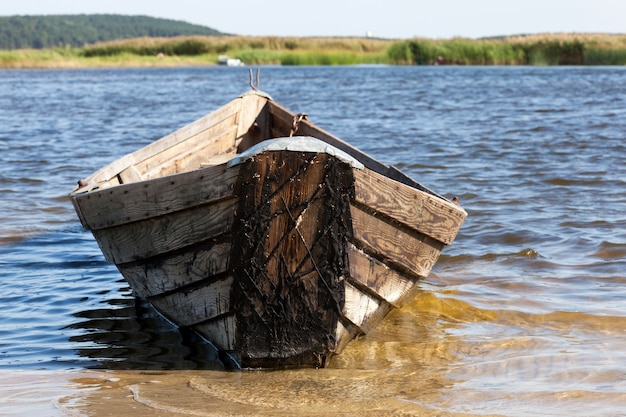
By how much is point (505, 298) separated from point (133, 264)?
2486 mm

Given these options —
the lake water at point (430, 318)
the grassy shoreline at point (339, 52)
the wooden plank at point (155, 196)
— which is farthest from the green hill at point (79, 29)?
the wooden plank at point (155, 196)

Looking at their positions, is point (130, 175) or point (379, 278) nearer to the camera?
point (379, 278)

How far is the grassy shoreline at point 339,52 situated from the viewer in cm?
4247

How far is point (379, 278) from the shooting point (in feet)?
13.4

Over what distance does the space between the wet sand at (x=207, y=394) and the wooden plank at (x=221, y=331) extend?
15 cm

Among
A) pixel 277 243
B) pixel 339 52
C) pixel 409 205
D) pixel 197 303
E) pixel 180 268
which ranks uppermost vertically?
pixel 339 52

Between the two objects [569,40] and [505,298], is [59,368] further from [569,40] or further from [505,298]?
[569,40]

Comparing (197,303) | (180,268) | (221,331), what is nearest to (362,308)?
(221,331)

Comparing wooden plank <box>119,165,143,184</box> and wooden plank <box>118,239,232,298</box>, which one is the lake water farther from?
wooden plank <box>119,165,143,184</box>

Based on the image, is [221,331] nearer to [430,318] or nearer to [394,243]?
[394,243]

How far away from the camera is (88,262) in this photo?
6562mm

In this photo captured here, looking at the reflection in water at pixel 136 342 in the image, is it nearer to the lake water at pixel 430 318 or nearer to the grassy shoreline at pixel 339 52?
the lake water at pixel 430 318

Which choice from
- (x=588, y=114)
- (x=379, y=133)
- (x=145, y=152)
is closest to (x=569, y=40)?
(x=588, y=114)

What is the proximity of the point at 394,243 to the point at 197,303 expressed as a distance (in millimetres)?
1008
